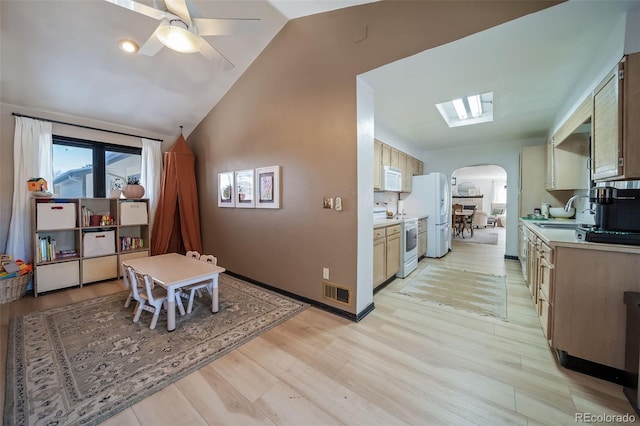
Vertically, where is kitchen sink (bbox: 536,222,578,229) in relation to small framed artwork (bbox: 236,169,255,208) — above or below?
below

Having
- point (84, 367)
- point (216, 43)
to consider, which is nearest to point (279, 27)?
point (216, 43)

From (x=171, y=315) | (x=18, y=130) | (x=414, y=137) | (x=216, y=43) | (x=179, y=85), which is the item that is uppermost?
(x=216, y=43)

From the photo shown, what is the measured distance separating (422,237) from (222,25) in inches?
177

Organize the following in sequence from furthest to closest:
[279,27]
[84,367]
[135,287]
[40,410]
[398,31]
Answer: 1. [279,27]
2. [135,287]
3. [398,31]
4. [84,367]
5. [40,410]

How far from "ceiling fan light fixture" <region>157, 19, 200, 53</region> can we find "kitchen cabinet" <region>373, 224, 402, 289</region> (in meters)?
2.67

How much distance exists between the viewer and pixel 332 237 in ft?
8.63

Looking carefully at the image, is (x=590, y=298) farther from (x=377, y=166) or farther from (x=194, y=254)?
(x=194, y=254)

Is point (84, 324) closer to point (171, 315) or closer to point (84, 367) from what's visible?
point (84, 367)

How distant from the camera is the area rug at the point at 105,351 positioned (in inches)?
57.7

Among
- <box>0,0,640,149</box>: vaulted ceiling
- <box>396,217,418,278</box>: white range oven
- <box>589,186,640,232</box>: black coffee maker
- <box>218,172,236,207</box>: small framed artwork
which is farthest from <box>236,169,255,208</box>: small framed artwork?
<box>589,186,640,232</box>: black coffee maker

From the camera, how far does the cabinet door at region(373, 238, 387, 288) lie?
3.03m

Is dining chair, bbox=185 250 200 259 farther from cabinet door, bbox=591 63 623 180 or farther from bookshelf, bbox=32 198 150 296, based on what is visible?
cabinet door, bbox=591 63 623 180

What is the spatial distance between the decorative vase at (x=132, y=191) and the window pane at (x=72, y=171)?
52 centimetres

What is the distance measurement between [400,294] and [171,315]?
2603mm
